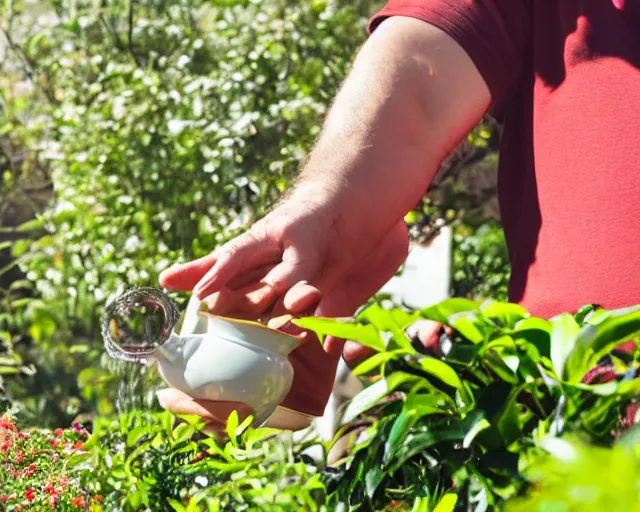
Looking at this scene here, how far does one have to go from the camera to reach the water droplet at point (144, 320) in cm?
117

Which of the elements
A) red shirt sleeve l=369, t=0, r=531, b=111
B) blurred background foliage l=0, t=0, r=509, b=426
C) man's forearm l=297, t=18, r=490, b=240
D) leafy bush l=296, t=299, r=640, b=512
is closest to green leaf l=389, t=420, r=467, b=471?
leafy bush l=296, t=299, r=640, b=512

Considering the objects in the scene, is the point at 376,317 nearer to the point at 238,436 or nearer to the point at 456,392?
the point at 456,392

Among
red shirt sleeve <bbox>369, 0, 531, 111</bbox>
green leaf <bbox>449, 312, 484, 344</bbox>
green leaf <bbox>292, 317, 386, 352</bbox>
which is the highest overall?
red shirt sleeve <bbox>369, 0, 531, 111</bbox>

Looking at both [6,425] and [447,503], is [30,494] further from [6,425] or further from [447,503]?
[447,503]

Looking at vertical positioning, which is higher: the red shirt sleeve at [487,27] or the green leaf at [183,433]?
the red shirt sleeve at [487,27]

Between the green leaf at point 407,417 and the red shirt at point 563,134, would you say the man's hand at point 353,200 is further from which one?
the green leaf at point 407,417

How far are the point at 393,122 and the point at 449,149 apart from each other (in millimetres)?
192

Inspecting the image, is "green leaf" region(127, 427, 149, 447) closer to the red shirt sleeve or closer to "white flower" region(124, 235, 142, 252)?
the red shirt sleeve

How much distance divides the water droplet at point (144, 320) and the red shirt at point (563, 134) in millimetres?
613

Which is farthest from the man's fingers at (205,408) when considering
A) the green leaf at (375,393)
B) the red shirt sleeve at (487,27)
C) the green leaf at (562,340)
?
the red shirt sleeve at (487,27)

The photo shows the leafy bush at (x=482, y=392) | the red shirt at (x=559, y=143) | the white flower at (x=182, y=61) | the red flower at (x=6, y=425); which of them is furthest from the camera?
the white flower at (x=182, y=61)

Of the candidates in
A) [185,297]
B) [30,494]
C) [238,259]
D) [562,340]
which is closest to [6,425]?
[30,494]

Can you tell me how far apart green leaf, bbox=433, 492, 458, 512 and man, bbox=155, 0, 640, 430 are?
1.78ft

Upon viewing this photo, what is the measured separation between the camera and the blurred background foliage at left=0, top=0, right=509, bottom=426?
14.2 ft
